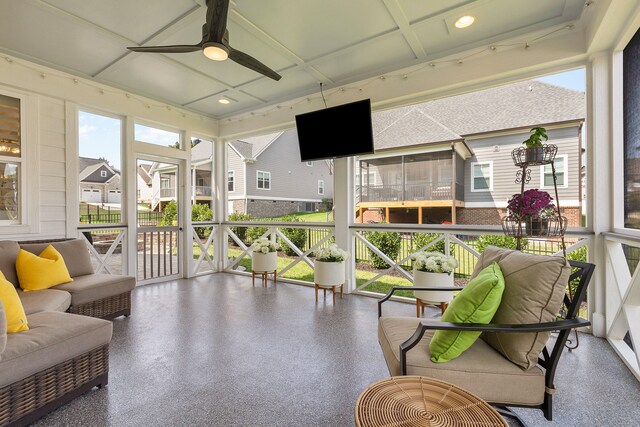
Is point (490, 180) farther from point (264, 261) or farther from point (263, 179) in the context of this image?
point (263, 179)

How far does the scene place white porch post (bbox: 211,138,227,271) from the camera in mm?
5895

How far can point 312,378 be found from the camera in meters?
2.16

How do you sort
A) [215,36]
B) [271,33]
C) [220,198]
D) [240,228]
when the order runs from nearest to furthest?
[215,36]
[271,33]
[220,198]
[240,228]

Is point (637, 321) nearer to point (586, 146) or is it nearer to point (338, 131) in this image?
point (586, 146)

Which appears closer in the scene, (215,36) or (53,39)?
(215,36)

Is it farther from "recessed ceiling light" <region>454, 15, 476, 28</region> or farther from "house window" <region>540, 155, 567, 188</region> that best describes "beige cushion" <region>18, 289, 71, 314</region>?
"house window" <region>540, 155, 567, 188</region>

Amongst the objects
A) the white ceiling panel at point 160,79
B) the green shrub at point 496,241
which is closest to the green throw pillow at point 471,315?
the green shrub at point 496,241

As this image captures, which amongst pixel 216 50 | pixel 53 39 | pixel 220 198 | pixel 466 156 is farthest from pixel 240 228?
pixel 466 156

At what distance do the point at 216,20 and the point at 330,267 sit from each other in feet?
9.37

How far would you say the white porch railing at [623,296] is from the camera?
2328 millimetres

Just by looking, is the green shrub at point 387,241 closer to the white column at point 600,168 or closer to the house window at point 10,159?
the white column at point 600,168

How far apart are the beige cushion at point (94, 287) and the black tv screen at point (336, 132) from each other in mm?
2764

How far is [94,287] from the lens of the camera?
3.06 meters

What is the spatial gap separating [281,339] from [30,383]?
1.72 meters
